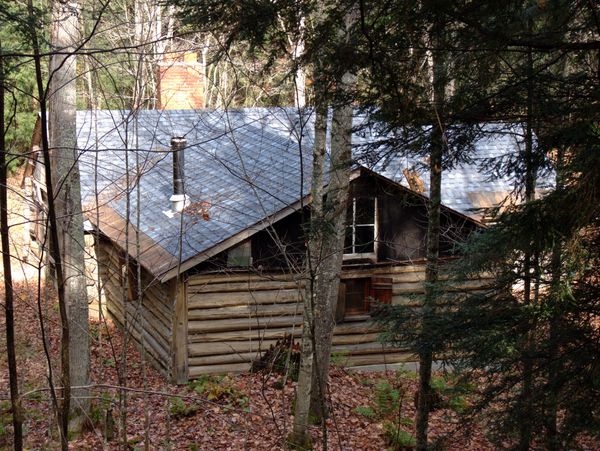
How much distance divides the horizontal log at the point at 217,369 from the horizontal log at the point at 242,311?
3.39 feet

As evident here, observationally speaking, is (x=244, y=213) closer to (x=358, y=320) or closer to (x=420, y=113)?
(x=358, y=320)

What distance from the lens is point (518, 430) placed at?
291 inches

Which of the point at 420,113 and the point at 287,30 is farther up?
the point at 287,30

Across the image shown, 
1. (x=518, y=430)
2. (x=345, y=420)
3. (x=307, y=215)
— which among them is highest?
(x=307, y=215)

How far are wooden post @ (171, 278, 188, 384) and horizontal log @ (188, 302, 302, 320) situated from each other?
220mm

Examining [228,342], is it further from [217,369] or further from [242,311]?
[242,311]

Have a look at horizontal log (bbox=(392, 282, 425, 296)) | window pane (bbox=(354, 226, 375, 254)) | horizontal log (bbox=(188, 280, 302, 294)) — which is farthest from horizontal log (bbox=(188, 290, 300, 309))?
horizontal log (bbox=(392, 282, 425, 296))

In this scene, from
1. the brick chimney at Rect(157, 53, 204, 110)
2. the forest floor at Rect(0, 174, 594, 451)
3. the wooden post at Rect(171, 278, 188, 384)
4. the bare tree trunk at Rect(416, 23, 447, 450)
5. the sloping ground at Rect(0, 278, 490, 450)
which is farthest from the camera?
the brick chimney at Rect(157, 53, 204, 110)

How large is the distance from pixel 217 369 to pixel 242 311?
131 cm

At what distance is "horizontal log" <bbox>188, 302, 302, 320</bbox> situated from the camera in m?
13.6

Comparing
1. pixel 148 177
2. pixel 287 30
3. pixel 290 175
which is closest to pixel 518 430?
pixel 287 30

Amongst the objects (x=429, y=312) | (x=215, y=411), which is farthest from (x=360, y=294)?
(x=429, y=312)

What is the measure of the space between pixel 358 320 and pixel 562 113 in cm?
943

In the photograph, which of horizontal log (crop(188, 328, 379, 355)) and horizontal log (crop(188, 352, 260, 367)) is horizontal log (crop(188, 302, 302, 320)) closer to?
horizontal log (crop(188, 328, 379, 355))
